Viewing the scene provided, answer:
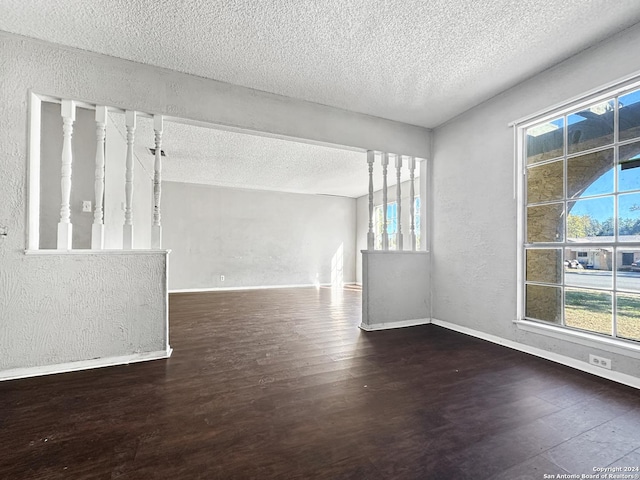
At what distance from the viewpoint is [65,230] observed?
2.40 metres

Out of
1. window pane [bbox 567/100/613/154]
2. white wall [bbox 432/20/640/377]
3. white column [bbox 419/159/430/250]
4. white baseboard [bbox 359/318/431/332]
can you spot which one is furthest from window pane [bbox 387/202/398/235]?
window pane [bbox 567/100/613/154]

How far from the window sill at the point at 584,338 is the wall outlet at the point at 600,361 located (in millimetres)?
79

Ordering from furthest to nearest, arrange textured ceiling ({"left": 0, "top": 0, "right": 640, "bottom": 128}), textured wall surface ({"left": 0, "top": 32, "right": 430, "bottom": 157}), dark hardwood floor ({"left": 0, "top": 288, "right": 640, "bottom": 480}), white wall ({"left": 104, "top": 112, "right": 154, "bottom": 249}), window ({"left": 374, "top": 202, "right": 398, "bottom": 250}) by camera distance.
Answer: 1. window ({"left": 374, "top": 202, "right": 398, "bottom": 250})
2. white wall ({"left": 104, "top": 112, "right": 154, "bottom": 249})
3. textured wall surface ({"left": 0, "top": 32, "right": 430, "bottom": 157})
4. textured ceiling ({"left": 0, "top": 0, "right": 640, "bottom": 128})
5. dark hardwood floor ({"left": 0, "top": 288, "right": 640, "bottom": 480})

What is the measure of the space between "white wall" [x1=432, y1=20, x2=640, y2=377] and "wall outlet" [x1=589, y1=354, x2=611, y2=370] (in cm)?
4

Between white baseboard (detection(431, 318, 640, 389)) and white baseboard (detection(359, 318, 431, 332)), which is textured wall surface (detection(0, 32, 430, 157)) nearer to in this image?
white baseboard (detection(359, 318, 431, 332))

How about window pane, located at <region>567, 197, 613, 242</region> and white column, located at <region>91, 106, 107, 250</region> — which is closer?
window pane, located at <region>567, 197, 613, 242</region>

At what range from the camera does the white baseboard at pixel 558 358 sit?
2.10 m

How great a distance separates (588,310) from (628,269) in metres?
0.45

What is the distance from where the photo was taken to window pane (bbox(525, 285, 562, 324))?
105 inches

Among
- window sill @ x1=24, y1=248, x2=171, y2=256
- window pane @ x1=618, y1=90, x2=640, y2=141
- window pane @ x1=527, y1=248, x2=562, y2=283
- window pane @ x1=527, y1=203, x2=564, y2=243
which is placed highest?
window pane @ x1=618, y1=90, x2=640, y2=141

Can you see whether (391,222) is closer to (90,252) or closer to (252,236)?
(252,236)

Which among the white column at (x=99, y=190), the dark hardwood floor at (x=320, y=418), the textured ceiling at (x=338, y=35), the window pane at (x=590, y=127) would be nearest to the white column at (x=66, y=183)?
the white column at (x=99, y=190)

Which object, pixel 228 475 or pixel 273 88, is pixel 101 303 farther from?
pixel 273 88

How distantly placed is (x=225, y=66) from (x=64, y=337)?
8.94 ft
